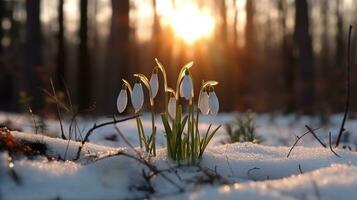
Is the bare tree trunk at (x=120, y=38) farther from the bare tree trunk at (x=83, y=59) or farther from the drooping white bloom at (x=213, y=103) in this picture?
the drooping white bloom at (x=213, y=103)

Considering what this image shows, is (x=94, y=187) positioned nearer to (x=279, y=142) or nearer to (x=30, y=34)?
(x=279, y=142)

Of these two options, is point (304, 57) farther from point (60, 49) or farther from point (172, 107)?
point (172, 107)

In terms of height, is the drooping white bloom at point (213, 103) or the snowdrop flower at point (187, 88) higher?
the snowdrop flower at point (187, 88)

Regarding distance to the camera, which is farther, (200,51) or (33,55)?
(200,51)

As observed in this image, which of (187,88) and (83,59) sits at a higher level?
(187,88)

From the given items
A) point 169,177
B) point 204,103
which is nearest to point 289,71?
point 204,103

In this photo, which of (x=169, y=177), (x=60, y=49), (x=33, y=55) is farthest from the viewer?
(x=60, y=49)

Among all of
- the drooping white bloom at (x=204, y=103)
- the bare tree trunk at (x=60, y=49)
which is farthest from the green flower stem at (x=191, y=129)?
the bare tree trunk at (x=60, y=49)
